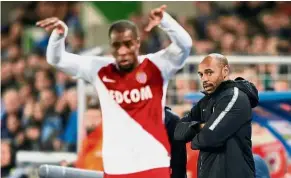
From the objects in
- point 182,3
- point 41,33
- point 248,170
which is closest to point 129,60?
point 248,170

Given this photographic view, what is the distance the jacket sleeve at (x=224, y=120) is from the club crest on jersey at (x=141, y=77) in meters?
0.54

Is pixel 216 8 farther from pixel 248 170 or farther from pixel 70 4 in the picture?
pixel 248 170

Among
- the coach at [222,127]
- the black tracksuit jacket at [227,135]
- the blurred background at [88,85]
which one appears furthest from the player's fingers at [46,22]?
the blurred background at [88,85]

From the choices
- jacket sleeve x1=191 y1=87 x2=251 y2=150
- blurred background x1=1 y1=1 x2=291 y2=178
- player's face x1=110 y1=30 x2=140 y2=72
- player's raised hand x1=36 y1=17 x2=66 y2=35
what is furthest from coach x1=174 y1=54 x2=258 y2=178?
blurred background x1=1 y1=1 x2=291 y2=178

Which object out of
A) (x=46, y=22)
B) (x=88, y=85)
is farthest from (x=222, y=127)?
(x=88, y=85)

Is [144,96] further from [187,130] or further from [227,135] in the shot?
[227,135]

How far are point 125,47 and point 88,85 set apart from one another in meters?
4.49

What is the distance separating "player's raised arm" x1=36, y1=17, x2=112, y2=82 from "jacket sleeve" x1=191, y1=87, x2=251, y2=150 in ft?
2.98

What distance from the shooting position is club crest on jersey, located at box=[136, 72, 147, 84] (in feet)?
21.8

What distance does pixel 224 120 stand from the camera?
6.26m

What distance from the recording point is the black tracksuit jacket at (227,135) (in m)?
6.22

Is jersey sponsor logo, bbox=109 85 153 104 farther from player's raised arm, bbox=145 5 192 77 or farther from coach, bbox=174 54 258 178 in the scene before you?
coach, bbox=174 54 258 178

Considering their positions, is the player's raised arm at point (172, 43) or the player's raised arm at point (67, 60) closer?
the player's raised arm at point (172, 43)

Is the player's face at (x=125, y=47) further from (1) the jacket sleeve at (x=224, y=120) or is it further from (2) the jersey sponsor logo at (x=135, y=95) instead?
(1) the jacket sleeve at (x=224, y=120)
